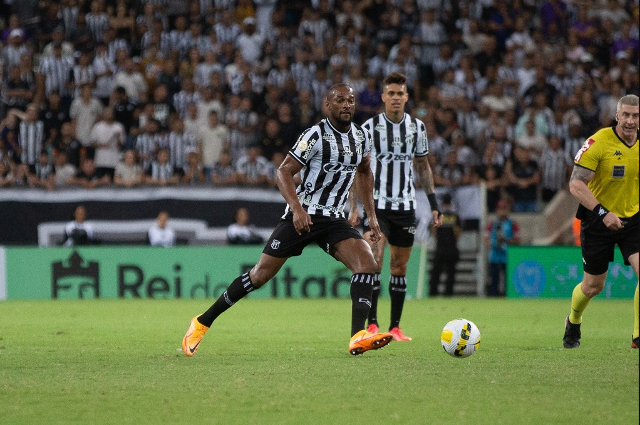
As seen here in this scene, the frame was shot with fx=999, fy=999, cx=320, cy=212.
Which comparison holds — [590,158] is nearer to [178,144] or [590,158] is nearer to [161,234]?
[161,234]

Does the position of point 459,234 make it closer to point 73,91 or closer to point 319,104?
point 319,104

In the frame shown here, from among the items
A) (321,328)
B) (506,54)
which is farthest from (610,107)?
(321,328)

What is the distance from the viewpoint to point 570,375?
7262mm

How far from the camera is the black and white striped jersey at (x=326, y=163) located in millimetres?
8477

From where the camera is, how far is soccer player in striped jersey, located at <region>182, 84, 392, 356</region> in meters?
8.44

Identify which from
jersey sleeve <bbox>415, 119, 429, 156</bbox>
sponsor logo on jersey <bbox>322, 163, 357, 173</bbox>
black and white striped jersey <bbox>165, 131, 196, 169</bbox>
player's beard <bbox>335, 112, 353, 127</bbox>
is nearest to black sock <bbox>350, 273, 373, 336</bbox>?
sponsor logo on jersey <bbox>322, 163, 357, 173</bbox>

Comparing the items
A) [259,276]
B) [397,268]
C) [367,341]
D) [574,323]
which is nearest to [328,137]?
[259,276]

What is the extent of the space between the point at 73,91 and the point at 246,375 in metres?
14.9

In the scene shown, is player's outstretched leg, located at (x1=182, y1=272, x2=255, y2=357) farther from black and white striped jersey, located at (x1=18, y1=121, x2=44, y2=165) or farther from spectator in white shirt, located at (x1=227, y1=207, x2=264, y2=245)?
black and white striped jersey, located at (x1=18, y1=121, x2=44, y2=165)

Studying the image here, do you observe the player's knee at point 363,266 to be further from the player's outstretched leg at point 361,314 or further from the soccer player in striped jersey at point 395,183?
the soccer player in striped jersey at point 395,183

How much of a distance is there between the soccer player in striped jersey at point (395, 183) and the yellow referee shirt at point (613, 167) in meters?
2.05

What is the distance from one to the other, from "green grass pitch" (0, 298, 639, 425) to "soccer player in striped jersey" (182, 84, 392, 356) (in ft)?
1.91

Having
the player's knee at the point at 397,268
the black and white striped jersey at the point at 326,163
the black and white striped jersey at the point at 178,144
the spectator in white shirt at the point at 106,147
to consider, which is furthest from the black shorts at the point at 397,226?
the spectator in white shirt at the point at 106,147

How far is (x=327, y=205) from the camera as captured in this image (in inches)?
340
